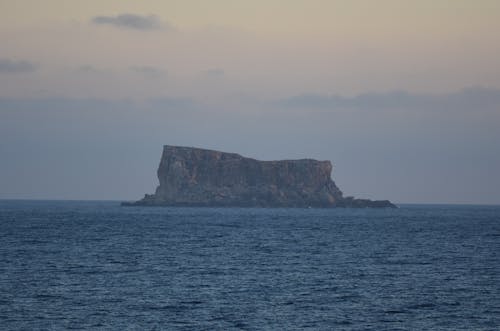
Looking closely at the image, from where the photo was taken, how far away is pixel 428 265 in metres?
66.1

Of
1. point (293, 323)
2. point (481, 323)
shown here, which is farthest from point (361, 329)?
point (481, 323)

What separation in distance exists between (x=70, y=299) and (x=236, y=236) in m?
59.7

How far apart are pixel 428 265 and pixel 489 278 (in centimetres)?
930

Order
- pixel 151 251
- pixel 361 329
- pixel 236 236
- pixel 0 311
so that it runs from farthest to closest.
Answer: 1. pixel 236 236
2. pixel 151 251
3. pixel 0 311
4. pixel 361 329

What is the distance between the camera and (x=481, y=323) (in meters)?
39.6

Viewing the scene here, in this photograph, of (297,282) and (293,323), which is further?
(297,282)

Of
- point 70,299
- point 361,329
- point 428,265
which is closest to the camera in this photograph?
point 361,329

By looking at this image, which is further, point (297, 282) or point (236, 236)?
point (236, 236)

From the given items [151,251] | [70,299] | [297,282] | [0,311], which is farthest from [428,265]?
[0,311]

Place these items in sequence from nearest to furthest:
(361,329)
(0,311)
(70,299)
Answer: (361,329)
(0,311)
(70,299)

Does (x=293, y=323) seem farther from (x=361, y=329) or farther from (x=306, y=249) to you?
(x=306, y=249)

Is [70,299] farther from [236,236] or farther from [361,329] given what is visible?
[236,236]

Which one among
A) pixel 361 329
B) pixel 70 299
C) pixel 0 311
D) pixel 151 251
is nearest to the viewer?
pixel 361 329

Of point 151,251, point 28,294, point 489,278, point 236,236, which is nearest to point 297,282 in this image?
point 489,278
